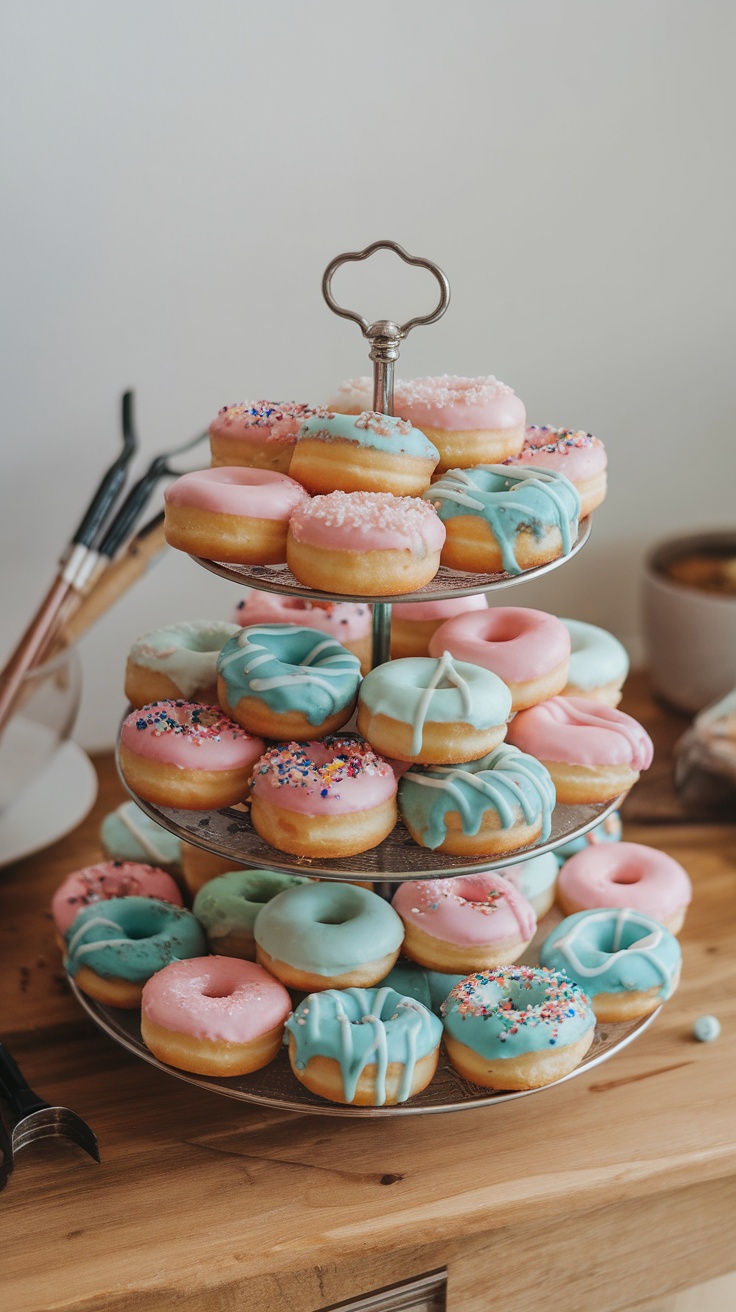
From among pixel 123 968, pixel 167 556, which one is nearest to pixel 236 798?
pixel 123 968

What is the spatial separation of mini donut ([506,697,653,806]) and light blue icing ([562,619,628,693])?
0.07 m

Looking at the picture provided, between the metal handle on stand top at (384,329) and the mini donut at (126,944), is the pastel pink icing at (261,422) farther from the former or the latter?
the mini donut at (126,944)

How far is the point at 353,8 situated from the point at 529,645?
2.50 feet

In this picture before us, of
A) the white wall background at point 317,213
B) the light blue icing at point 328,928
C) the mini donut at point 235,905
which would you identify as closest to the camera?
the light blue icing at point 328,928

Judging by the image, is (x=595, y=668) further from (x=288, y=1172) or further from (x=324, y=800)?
(x=288, y=1172)

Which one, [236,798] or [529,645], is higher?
[529,645]

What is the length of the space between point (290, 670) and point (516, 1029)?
299 mm

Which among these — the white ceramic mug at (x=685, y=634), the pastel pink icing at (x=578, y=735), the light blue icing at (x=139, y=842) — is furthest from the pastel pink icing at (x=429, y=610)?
the white ceramic mug at (x=685, y=634)

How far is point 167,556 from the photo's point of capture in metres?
1.45

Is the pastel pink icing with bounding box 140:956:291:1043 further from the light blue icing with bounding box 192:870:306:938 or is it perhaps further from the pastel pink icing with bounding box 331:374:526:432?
the pastel pink icing with bounding box 331:374:526:432

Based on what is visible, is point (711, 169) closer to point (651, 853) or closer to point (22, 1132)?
point (651, 853)

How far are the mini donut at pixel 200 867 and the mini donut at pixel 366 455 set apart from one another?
1.28 ft

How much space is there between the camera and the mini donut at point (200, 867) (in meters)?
1.09

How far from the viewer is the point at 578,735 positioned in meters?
0.93
